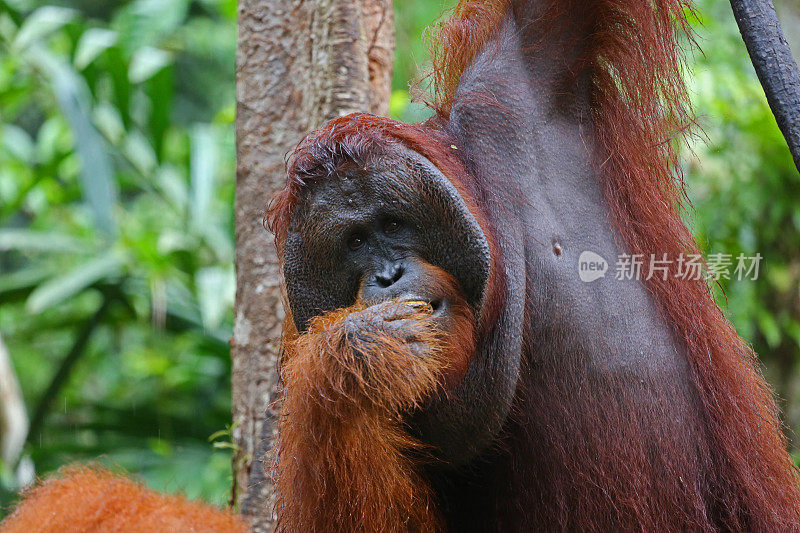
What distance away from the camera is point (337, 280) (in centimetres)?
201

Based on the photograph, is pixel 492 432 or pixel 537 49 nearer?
pixel 492 432

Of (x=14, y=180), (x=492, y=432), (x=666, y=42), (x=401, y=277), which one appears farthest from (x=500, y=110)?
(x=14, y=180)

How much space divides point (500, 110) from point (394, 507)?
1.19 m

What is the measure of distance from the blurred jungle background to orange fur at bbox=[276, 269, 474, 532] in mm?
2699

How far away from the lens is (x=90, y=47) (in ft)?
20.4

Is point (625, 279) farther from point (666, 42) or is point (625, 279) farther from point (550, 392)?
point (666, 42)

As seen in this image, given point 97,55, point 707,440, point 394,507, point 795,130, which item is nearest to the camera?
point 795,130

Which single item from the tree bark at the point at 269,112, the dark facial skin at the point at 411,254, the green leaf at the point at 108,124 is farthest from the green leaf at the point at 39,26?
the dark facial skin at the point at 411,254

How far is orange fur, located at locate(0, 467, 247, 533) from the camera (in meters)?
2.75

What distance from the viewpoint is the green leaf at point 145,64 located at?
6.18 m

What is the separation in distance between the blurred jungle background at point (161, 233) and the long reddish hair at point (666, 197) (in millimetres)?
1888

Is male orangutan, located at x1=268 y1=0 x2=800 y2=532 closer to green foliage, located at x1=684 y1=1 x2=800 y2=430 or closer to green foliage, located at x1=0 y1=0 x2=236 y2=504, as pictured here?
green foliage, located at x1=684 y1=1 x2=800 y2=430

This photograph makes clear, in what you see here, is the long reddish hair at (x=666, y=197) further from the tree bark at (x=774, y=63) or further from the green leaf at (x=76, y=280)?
the green leaf at (x=76, y=280)

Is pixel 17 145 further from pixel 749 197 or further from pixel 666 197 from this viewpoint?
pixel 666 197
